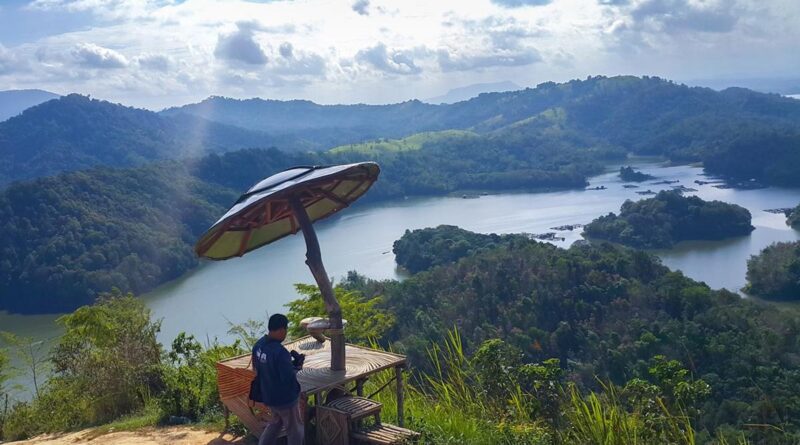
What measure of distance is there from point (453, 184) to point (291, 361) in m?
67.5

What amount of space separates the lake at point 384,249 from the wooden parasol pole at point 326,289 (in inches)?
679

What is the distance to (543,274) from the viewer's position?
2655cm

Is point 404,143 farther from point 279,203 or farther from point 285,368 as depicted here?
point 285,368

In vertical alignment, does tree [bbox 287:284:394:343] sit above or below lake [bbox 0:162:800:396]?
above

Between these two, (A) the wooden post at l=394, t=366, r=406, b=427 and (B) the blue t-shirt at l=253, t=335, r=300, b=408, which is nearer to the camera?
(B) the blue t-shirt at l=253, t=335, r=300, b=408

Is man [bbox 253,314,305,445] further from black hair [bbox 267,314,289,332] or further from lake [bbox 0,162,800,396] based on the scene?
lake [bbox 0,162,800,396]

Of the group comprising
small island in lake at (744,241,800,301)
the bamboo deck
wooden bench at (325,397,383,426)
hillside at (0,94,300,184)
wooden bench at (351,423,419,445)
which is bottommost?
small island in lake at (744,241,800,301)

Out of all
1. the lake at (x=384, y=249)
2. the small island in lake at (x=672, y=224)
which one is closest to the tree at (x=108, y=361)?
the lake at (x=384, y=249)

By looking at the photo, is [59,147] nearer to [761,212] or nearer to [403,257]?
→ [403,257]

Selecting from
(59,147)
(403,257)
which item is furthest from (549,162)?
(59,147)

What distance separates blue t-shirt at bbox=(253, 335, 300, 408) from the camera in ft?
10.2

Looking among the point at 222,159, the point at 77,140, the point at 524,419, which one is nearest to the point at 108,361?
the point at 524,419

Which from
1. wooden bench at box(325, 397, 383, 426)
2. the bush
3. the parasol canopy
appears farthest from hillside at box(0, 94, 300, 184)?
wooden bench at box(325, 397, 383, 426)

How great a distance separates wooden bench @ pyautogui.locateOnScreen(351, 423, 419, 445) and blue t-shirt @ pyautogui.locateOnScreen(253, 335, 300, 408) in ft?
1.37
